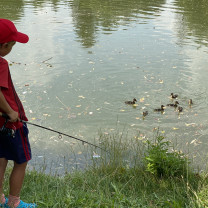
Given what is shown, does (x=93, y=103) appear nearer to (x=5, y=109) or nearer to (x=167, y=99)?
(x=167, y=99)

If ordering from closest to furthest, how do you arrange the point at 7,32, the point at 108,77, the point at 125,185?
1. the point at 7,32
2. the point at 125,185
3. the point at 108,77

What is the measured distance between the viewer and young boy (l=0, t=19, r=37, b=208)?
3.21m

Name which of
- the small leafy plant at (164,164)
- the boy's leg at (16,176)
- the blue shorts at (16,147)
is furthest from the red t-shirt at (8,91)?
the small leafy plant at (164,164)

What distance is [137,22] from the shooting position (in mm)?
17359

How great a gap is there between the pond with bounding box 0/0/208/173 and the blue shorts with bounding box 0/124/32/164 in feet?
7.55

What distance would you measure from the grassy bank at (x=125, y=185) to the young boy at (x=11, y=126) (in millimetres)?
307

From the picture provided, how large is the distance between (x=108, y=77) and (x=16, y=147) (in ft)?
21.6

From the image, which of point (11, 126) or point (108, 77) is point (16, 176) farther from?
point (108, 77)

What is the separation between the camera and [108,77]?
32.1 feet

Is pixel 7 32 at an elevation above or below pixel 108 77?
above

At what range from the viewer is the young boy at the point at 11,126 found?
3209 millimetres

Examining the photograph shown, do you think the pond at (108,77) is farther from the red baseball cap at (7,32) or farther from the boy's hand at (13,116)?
the red baseball cap at (7,32)

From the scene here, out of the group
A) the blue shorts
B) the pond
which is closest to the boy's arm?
the blue shorts

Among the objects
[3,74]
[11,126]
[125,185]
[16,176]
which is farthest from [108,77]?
[3,74]
